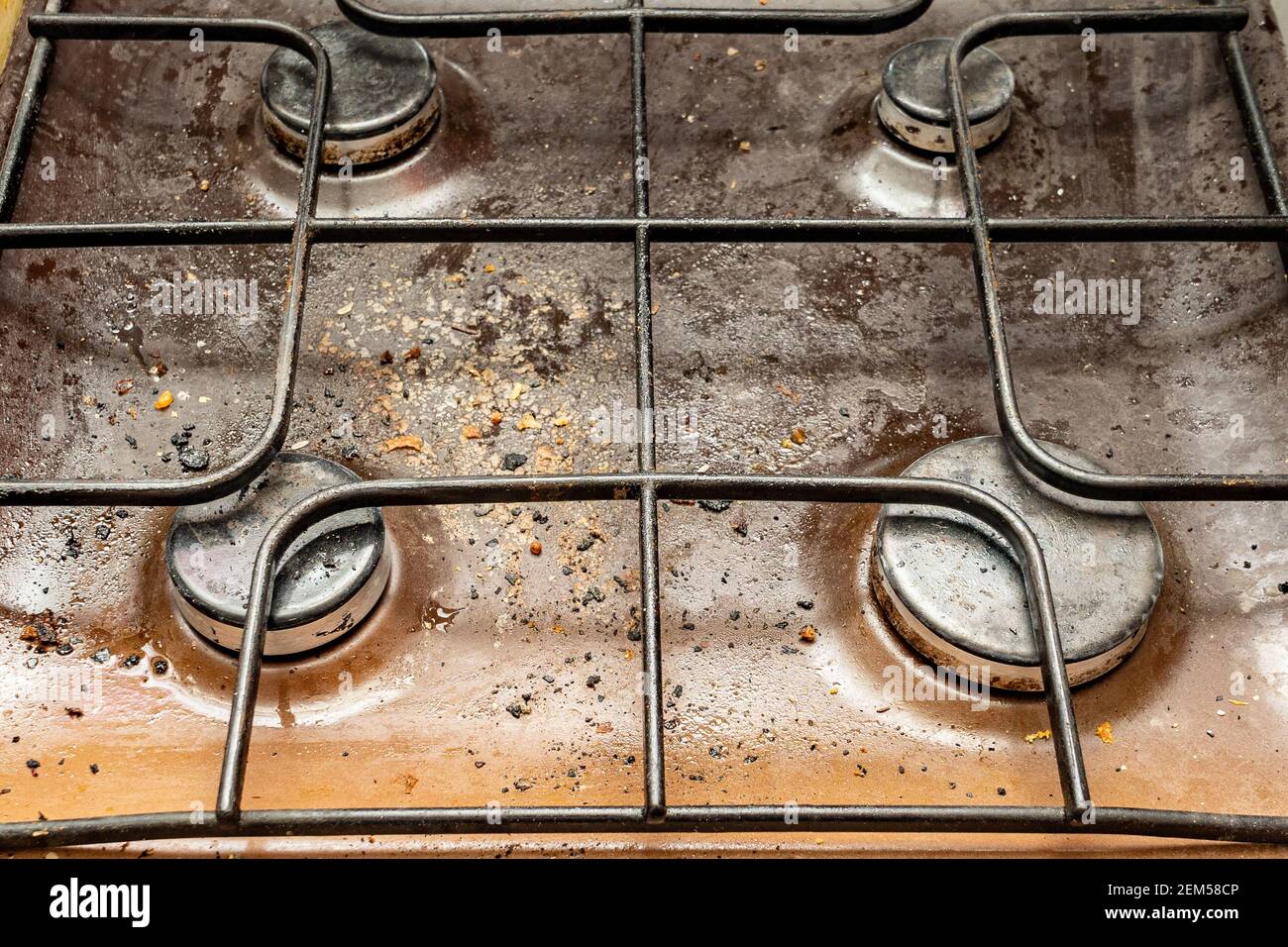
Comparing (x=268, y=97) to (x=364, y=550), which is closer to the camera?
(x=364, y=550)

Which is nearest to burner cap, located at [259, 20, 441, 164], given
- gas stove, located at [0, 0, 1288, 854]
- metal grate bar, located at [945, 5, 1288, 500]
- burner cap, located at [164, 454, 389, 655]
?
gas stove, located at [0, 0, 1288, 854]

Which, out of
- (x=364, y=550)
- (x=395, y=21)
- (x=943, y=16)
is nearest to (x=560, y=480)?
(x=364, y=550)

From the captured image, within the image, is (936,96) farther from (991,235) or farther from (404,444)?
(404,444)

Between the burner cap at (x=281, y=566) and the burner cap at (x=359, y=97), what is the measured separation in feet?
1.05

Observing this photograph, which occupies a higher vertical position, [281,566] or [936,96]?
[936,96]

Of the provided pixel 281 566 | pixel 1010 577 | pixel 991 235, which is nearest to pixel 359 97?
pixel 281 566

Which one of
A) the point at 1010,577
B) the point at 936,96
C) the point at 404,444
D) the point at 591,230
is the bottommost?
the point at 1010,577

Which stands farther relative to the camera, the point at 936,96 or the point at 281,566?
the point at 936,96

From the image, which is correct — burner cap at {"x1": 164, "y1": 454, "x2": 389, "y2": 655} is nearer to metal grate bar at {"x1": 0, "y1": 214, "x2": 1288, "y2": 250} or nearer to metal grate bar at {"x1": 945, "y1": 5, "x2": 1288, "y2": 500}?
metal grate bar at {"x1": 0, "y1": 214, "x2": 1288, "y2": 250}

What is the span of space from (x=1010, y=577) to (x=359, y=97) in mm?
655

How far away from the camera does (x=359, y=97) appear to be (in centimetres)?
93
